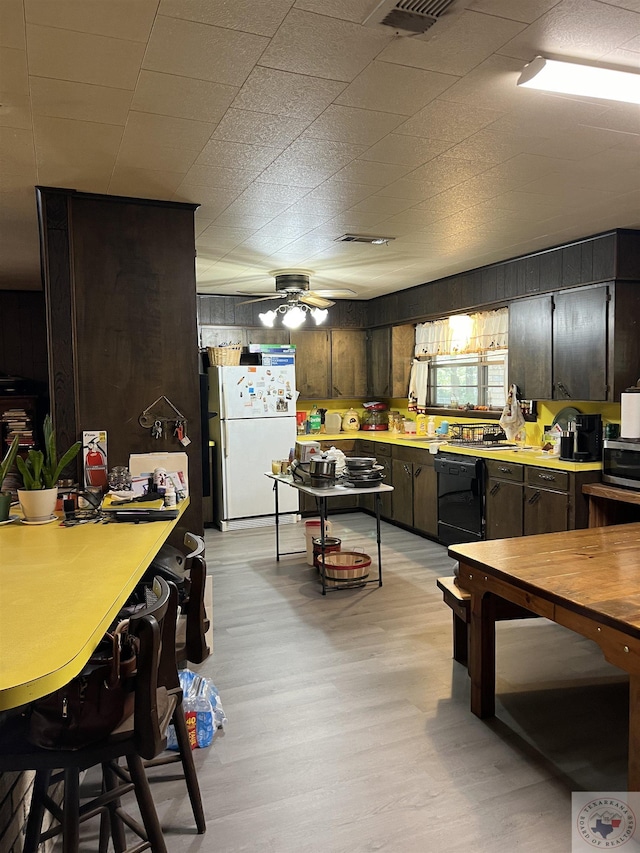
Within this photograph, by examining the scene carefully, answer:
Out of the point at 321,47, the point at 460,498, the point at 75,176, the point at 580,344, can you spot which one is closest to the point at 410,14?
the point at 321,47

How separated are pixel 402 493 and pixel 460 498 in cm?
104

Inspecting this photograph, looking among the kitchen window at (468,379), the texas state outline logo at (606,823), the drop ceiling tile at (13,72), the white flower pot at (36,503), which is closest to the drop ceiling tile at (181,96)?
the drop ceiling tile at (13,72)

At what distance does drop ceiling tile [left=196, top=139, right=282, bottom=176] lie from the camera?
2.72 meters

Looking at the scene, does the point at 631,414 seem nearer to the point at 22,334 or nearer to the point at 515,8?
the point at 515,8

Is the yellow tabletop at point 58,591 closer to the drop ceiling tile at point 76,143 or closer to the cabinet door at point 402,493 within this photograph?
the drop ceiling tile at point 76,143

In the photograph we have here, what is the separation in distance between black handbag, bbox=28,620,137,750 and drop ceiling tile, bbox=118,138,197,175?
210cm

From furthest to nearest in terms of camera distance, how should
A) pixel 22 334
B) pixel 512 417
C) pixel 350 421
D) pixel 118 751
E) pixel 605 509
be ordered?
pixel 350 421 < pixel 22 334 < pixel 512 417 < pixel 605 509 < pixel 118 751

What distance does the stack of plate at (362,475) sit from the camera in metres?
4.66

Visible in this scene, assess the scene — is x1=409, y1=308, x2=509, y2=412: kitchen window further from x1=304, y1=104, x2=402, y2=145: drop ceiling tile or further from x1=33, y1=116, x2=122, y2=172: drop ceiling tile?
x1=33, y1=116, x2=122, y2=172: drop ceiling tile

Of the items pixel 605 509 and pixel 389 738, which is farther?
pixel 605 509

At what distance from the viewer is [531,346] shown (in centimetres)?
516

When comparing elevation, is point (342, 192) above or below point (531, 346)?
above

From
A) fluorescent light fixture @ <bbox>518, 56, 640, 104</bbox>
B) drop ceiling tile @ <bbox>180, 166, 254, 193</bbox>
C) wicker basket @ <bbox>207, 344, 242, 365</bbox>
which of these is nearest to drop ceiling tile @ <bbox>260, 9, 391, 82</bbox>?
fluorescent light fixture @ <bbox>518, 56, 640, 104</bbox>

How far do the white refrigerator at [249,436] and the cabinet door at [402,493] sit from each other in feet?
3.57
